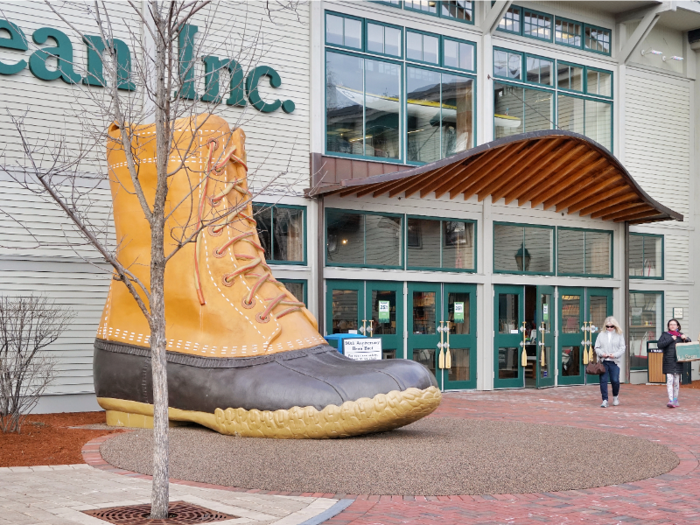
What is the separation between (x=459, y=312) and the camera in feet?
52.4

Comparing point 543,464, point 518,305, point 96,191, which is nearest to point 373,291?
point 518,305

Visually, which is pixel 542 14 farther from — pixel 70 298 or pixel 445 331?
pixel 70 298

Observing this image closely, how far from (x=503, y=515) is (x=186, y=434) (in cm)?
385

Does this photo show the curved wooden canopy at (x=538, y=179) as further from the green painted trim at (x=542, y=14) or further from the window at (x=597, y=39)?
the window at (x=597, y=39)

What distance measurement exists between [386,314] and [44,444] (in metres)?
7.82

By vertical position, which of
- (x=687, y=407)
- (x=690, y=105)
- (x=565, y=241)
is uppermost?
(x=690, y=105)

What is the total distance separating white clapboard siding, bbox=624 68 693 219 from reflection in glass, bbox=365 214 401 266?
6.57m

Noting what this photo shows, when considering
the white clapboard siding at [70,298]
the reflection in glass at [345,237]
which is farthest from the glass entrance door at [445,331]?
the white clapboard siding at [70,298]

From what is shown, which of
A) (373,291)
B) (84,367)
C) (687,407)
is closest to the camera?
(84,367)

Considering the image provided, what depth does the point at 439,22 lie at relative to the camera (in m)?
15.8

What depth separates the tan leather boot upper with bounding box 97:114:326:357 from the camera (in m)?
8.68

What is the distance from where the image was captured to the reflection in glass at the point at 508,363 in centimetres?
1644

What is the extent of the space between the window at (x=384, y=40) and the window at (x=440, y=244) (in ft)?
10.00

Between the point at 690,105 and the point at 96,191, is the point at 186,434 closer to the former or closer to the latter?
the point at 96,191
